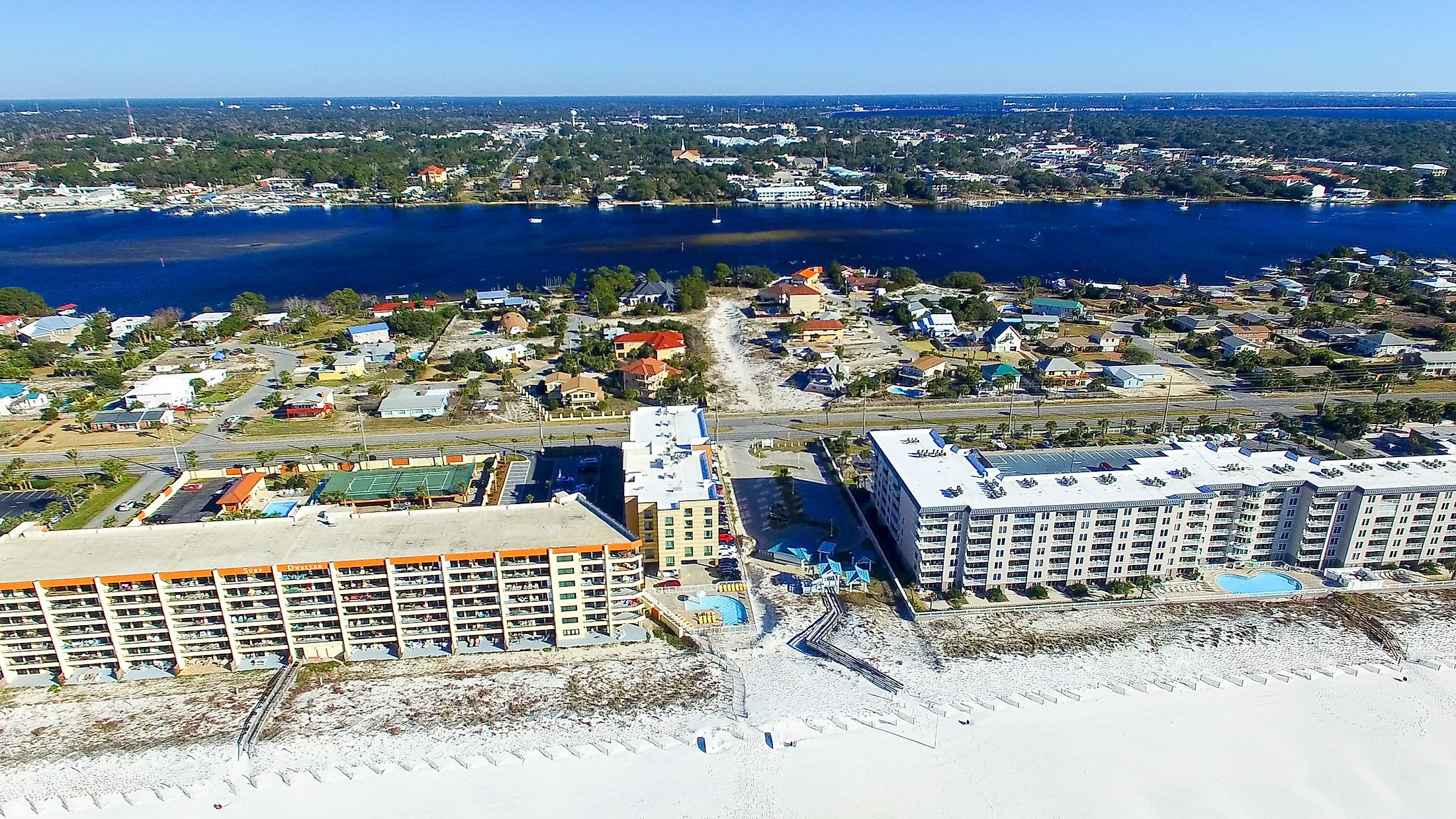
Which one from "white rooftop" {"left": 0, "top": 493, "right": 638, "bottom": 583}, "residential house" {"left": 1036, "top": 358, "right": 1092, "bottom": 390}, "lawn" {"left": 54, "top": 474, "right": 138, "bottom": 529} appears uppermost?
"white rooftop" {"left": 0, "top": 493, "right": 638, "bottom": 583}

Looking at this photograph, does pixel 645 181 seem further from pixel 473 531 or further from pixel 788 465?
pixel 473 531

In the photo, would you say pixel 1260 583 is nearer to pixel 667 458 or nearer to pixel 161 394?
pixel 667 458

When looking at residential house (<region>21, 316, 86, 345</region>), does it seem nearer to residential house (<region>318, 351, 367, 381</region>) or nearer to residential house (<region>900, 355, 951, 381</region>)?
residential house (<region>318, 351, 367, 381</region>)

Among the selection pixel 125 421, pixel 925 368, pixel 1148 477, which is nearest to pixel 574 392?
pixel 925 368

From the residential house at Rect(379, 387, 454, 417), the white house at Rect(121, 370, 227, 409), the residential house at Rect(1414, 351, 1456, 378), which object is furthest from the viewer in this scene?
the residential house at Rect(1414, 351, 1456, 378)

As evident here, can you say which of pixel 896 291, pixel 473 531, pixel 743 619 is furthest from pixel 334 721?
pixel 896 291

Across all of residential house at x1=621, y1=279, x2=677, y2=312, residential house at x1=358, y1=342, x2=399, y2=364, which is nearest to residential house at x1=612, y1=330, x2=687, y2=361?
residential house at x1=621, y1=279, x2=677, y2=312
